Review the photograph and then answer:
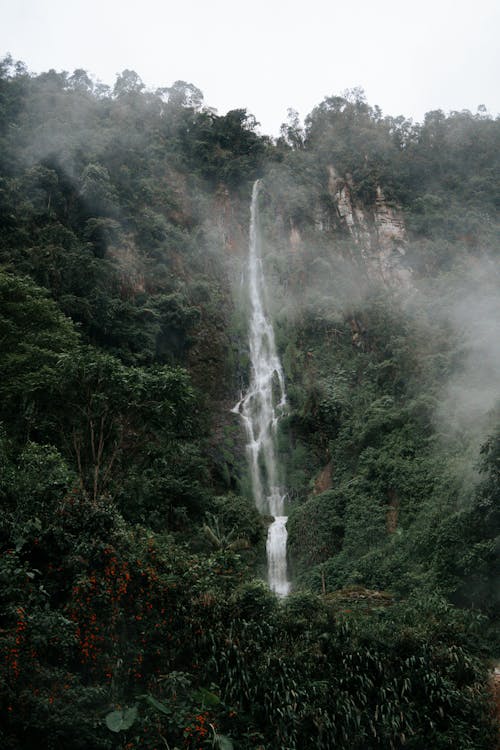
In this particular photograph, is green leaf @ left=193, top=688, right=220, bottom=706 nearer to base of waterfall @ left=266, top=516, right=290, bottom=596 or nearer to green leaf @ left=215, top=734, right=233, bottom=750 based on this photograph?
green leaf @ left=215, top=734, right=233, bottom=750

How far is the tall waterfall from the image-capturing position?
17156 mm

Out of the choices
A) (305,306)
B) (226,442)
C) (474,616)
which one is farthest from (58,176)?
(474,616)

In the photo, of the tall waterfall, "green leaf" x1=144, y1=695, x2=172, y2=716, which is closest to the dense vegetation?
"green leaf" x1=144, y1=695, x2=172, y2=716

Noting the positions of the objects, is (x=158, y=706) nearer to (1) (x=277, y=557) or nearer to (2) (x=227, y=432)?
(1) (x=277, y=557)

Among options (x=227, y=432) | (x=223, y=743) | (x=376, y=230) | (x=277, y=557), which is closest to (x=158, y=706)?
(x=223, y=743)

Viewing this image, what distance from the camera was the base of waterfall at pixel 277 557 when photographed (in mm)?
16219

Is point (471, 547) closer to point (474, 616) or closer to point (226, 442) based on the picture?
point (474, 616)

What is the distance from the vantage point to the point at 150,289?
23.9 m

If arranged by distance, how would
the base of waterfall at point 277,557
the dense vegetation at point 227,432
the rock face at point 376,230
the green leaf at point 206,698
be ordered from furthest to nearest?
the rock face at point 376,230 → the base of waterfall at point 277,557 → the dense vegetation at point 227,432 → the green leaf at point 206,698

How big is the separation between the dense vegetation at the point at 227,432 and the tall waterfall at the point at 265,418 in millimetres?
598

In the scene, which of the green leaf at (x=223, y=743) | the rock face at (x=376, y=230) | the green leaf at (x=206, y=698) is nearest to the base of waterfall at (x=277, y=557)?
the green leaf at (x=206, y=698)

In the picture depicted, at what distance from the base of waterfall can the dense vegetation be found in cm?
64

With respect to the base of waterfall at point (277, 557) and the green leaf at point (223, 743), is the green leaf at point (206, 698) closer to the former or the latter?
the green leaf at point (223, 743)

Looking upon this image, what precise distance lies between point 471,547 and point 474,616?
1872mm
